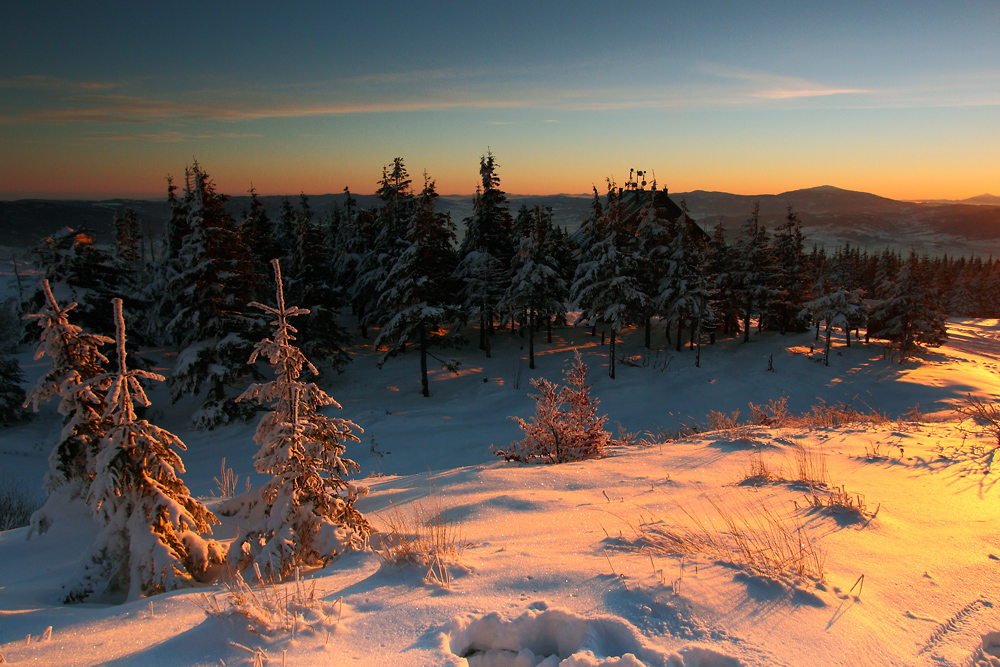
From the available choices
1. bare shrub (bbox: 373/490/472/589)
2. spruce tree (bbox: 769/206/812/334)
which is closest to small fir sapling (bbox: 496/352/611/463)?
bare shrub (bbox: 373/490/472/589)

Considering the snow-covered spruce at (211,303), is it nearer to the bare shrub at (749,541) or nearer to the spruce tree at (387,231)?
the spruce tree at (387,231)

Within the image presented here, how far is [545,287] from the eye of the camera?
31859 mm

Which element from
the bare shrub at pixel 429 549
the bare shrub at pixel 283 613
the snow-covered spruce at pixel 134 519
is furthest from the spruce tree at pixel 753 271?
the bare shrub at pixel 283 613

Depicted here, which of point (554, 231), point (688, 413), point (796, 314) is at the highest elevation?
point (554, 231)

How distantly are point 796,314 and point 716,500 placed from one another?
1811 inches

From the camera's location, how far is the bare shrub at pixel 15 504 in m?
10.9

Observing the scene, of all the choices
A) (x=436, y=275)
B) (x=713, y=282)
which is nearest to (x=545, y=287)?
(x=436, y=275)

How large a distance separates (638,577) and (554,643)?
2.51 ft

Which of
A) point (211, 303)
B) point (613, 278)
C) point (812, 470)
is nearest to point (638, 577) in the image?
point (812, 470)

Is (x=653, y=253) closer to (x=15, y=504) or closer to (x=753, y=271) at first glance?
(x=753, y=271)

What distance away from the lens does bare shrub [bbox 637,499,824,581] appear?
300cm

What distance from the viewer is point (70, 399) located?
15.8 ft

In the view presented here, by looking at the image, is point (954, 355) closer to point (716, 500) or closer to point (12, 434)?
point (716, 500)

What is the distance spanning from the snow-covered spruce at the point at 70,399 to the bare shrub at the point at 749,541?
5.45m
